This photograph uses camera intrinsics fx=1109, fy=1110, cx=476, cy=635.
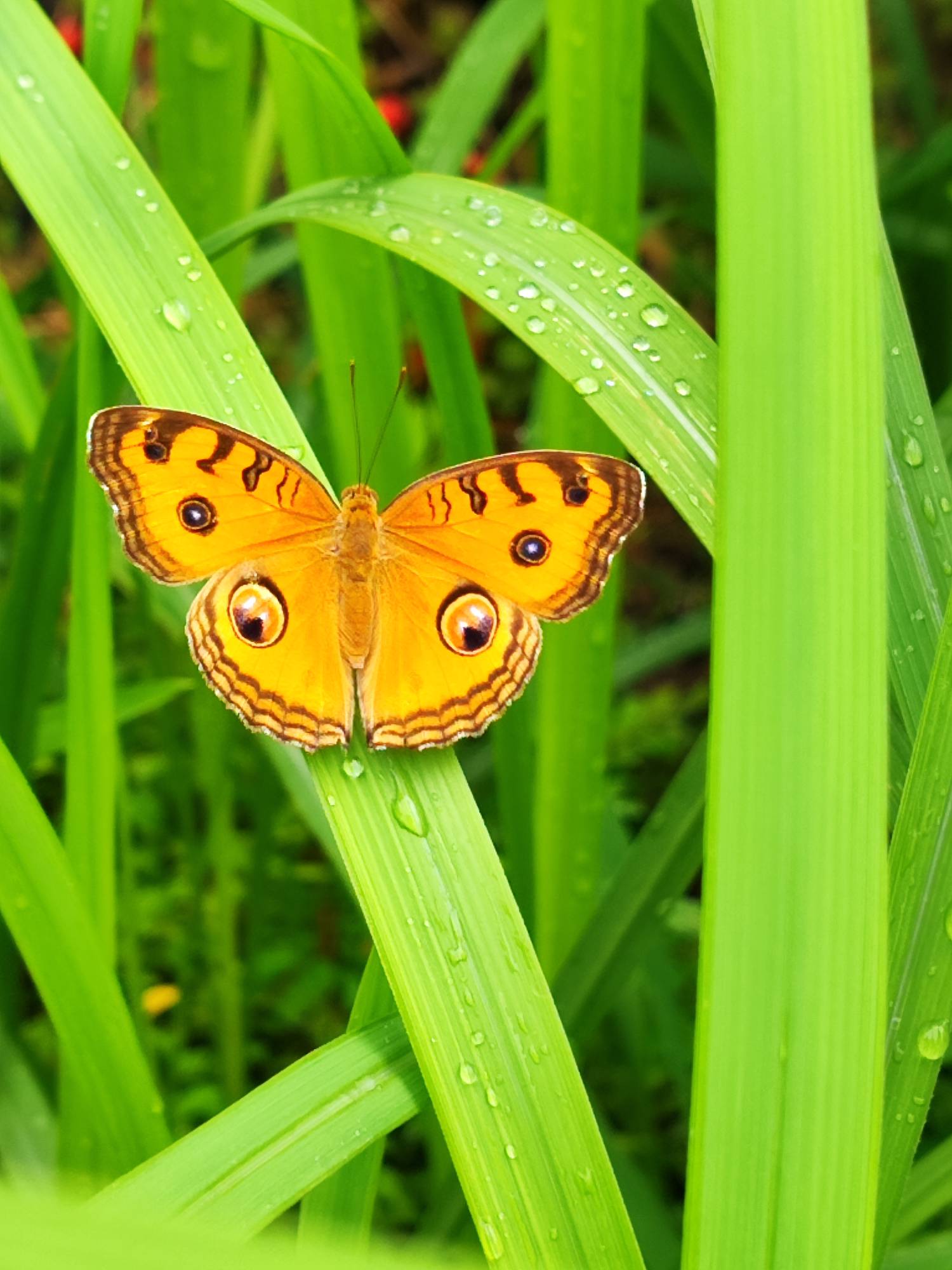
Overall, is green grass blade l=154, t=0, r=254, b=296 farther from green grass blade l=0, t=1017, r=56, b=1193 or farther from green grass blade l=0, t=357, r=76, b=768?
green grass blade l=0, t=1017, r=56, b=1193

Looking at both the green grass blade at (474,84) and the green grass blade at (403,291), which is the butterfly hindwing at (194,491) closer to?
the green grass blade at (403,291)

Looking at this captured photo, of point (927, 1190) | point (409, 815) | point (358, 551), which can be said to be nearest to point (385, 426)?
point (358, 551)

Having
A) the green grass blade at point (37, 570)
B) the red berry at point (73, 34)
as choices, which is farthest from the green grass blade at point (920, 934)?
the red berry at point (73, 34)

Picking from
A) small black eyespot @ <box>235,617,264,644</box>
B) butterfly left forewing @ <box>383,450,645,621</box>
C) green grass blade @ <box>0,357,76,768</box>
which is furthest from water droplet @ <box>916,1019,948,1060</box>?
green grass blade @ <box>0,357,76,768</box>

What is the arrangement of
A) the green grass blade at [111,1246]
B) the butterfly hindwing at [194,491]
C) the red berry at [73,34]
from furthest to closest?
the red berry at [73,34] → the butterfly hindwing at [194,491] → the green grass blade at [111,1246]

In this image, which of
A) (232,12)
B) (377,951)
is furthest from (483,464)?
(232,12)
